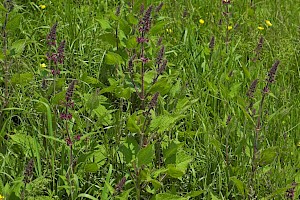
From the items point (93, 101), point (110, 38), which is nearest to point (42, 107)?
point (93, 101)

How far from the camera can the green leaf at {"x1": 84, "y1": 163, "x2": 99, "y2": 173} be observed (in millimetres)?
2465

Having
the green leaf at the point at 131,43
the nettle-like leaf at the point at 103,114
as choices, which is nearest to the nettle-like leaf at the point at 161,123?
the nettle-like leaf at the point at 103,114

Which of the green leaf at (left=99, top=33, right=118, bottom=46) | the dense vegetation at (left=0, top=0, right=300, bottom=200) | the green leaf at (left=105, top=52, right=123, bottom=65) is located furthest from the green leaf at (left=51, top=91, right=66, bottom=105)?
Result: the green leaf at (left=99, top=33, right=118, bottom=46)

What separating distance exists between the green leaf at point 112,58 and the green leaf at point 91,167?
756 mm

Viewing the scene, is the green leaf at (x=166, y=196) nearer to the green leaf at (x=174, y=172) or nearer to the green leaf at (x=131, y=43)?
the green leaf at (x=174, y=172)

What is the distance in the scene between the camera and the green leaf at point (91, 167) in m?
2.46

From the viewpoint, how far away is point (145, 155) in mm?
2357

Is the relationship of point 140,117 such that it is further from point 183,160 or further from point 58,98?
point 58,98

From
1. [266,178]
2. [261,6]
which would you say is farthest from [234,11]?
[266,178]

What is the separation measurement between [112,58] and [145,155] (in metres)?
0.84

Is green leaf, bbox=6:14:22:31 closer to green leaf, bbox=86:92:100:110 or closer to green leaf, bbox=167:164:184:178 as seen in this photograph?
green leaf, bbox=86:92:100:110

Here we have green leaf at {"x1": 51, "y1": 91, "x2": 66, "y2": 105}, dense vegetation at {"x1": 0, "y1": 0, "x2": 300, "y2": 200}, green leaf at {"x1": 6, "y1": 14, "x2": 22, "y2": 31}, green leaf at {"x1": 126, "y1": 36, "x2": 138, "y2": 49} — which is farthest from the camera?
green leaf at {"x1": 126, "y1": 36, "x2": 138, "y2": 49}

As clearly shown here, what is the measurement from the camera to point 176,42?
3.70m

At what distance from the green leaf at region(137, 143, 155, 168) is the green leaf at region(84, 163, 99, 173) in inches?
8.1
